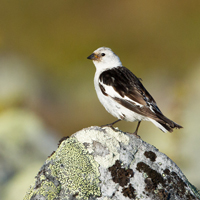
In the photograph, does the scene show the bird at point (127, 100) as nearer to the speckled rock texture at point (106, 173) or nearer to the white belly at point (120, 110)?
the white belly at point (120, 110)

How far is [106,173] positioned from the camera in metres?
3.78

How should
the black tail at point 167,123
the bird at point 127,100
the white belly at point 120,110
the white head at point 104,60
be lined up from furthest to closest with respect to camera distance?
the white head at point 104,60 → the white belly at point 120,110 → the bird at point 127,100 → the black tail at point 167,123

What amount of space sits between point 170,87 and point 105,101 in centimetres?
471

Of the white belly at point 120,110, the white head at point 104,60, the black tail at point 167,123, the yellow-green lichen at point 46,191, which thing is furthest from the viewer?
the white head at point 104,60

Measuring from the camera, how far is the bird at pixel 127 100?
4930 millimetres

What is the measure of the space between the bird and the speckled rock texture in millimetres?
730

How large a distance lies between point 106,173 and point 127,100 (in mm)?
1618

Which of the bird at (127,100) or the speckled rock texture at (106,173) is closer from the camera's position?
the speckled rock texture at (106,173)

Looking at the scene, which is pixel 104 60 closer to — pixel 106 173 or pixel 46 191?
pixel 106 173

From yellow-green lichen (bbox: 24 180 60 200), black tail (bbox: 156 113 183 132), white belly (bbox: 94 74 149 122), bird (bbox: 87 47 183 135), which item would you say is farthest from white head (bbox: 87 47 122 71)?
yellow-green lichen (bbox: 24 180 60 200)

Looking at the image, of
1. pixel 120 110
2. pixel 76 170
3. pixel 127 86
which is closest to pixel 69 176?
pixel 76 170

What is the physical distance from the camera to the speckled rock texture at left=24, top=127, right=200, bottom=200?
3.60 metres

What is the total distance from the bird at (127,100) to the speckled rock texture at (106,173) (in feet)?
2.40

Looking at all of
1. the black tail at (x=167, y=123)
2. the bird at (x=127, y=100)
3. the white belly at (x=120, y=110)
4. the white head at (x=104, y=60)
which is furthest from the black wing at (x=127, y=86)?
the white head at (x=104, y=60)
